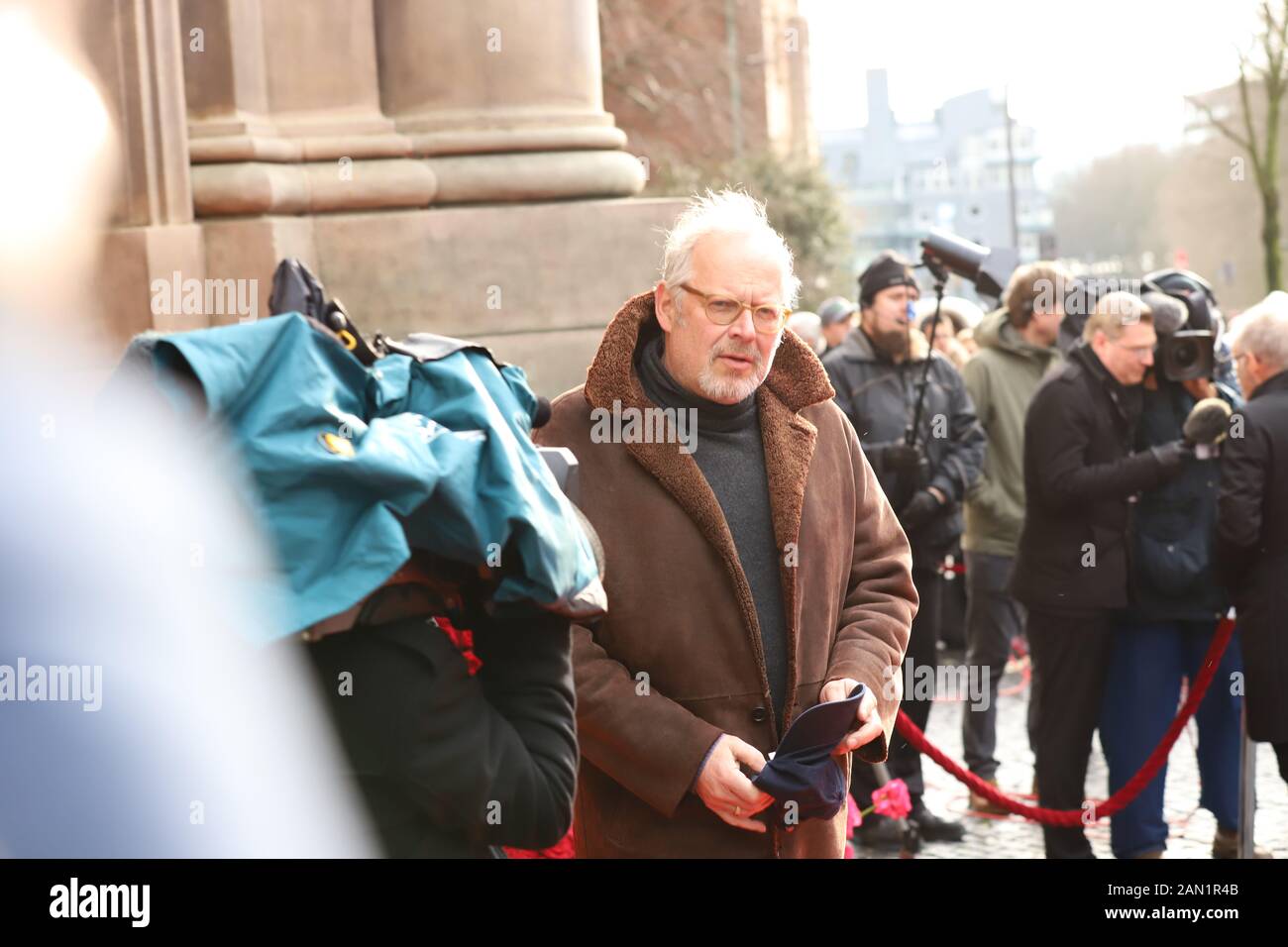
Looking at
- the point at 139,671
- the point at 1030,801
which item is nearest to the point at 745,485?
the point at 139,671

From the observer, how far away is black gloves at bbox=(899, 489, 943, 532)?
7.15 m

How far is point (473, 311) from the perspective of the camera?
562 centimetres

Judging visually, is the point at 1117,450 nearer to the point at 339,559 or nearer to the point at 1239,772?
the point at 1239,772

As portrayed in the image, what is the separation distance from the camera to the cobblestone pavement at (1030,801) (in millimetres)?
6727

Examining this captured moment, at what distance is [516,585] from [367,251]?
3.42m

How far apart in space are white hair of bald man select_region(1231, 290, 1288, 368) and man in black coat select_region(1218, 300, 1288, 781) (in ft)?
0.28

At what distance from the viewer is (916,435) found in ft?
23.2

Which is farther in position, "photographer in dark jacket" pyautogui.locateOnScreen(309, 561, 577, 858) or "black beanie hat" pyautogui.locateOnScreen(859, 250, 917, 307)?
"black beanie hat" pyautogui.locateOnScreen(859, 250, 917, 307)

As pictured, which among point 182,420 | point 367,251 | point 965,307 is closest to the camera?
point 182,420

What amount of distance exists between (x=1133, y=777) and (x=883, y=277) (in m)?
2.35

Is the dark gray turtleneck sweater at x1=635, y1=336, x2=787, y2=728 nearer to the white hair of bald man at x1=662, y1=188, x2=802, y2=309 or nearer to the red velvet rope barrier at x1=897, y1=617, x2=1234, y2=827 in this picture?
the white hair of bald man at x1=662, y1=188, x2=802, y2=309

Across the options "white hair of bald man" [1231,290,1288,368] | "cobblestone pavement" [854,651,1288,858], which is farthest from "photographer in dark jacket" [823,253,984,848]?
"white hair of bald man" [1231,290,1288,368]
